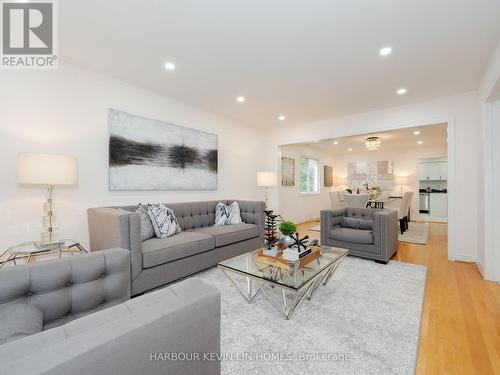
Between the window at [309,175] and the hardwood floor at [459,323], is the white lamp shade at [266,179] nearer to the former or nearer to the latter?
the window at [309,175]

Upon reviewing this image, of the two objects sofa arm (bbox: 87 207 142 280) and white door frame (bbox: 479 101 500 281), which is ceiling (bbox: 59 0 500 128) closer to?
white door frame (bbox: 479 101 500 281)

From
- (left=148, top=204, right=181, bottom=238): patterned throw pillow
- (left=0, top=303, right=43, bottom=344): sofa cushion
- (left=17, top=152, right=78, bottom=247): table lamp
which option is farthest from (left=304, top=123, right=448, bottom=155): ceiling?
(left=0, top=303, right=43, bottom=344): sofa cushion

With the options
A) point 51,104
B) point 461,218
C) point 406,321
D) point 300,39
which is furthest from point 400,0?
point 51,104

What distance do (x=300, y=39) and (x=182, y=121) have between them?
2286mm

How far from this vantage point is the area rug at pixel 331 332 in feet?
4.71

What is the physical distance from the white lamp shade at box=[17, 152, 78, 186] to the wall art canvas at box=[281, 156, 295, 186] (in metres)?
4.67

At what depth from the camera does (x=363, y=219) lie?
149 inches

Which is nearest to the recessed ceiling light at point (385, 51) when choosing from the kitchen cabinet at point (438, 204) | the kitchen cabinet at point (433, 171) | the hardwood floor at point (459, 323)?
the hardwood floor at point (459, 323)

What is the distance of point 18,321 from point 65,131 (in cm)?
235

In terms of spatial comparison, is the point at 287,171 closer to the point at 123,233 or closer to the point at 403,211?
the point at 403,211

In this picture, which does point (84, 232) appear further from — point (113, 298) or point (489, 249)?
point (489, 249)

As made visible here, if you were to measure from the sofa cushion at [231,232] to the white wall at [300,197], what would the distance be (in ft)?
7.72

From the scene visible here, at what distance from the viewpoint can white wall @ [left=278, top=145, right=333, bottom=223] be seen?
6.22 m

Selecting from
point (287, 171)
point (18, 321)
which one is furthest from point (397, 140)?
point (18, 321)
